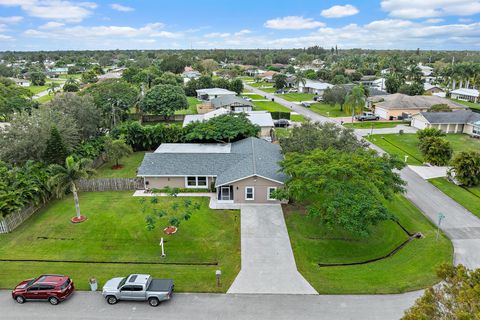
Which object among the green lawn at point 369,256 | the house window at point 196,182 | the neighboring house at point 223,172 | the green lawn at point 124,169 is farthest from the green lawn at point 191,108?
the green lawn at point 369,256

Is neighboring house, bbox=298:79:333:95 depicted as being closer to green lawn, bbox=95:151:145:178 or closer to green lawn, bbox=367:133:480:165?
green lawn, bbox=367:133:480:165

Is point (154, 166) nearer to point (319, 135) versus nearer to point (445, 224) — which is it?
point (319, 135)

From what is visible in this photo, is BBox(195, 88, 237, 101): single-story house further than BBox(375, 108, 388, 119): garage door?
Yes

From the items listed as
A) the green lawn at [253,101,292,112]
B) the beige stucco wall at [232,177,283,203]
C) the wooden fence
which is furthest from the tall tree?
the green lawn at [253,101,292,112]

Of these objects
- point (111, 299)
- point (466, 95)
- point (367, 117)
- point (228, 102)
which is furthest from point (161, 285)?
point (466, 95)

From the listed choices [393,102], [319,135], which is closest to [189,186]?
[319,135]

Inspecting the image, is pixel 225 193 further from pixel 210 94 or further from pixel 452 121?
pixel 210 94
